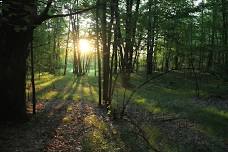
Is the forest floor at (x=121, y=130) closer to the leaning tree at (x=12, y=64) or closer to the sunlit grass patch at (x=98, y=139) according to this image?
the sunlit grass patch at (x=98, y=139)

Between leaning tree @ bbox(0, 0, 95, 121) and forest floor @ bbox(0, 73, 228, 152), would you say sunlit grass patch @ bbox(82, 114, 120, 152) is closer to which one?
forest floor @ bbox(0, 73, 228, 152)

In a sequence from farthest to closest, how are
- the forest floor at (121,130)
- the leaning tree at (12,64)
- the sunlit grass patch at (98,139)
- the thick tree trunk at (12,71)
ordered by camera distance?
the thick tree trunk at (12,71)
the leaning tree at (12,64)
the forest floor at (121,130)
the sunlit grass patch at (98,139)

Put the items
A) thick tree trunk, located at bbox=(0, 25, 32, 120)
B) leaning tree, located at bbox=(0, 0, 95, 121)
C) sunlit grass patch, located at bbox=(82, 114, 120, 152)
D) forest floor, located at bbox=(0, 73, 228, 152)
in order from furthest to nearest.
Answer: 1. thick tree trunk, located at bbox=(0, 25, 32, 120)
2. leaning tree, located at bbox=(0, 0, 95, 121)
3. forest floor, located at bbox=(0, 73, 228, 152)
4. sunlit grass patch, located at bbox=(82, 114, 120, 152)

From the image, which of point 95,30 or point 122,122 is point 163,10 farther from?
point 122,122

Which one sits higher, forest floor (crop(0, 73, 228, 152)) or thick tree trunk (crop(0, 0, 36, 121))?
thick tree trunk (crop(0, 0, 36, 121))

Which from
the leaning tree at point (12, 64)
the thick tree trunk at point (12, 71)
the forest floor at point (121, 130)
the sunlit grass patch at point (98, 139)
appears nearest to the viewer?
the sunlit grass patch at point (98, 139)

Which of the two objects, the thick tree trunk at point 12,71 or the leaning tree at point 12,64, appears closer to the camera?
the leaning tree at point 12,64

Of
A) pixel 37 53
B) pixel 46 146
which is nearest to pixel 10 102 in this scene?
pixel 46 146

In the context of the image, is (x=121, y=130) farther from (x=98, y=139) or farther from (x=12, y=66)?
(x=12, y=66)

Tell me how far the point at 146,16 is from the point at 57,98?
9.14 m

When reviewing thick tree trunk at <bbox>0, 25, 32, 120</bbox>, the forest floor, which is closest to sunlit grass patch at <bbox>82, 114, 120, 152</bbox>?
the forest floor

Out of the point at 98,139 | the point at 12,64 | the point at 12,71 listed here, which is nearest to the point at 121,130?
the point at 98,139

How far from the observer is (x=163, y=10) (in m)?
18.8

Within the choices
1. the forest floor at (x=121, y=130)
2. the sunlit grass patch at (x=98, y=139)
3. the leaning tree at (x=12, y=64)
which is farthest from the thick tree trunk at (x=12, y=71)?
the sunlit grass patch at (x=98, y=139)
